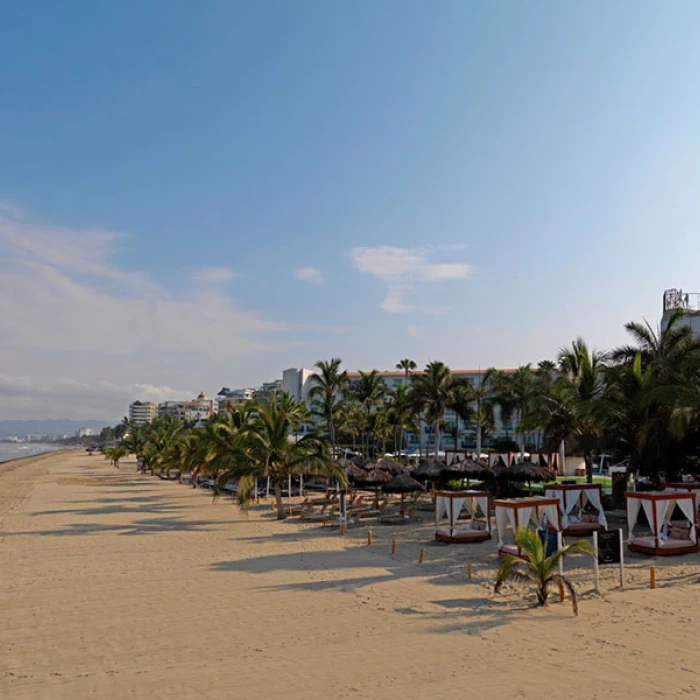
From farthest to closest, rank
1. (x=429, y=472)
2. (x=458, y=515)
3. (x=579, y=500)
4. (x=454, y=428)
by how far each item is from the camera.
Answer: (x=454, y=428), (x=429, y=472), (x=579, y=500), (x=458, y=515)

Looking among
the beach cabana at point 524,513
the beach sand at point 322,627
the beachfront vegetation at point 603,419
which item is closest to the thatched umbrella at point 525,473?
the beachfront vegetation at point 603,419

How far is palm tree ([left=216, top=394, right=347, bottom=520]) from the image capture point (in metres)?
24.1

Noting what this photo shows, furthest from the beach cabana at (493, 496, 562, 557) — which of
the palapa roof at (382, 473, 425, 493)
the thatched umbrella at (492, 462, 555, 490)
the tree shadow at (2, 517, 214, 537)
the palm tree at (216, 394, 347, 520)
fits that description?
the tree shadow at (2, 517, 214, 537)

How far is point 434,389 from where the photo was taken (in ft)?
155

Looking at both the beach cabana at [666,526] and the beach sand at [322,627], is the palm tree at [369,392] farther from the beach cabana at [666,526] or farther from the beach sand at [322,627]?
the beach cabana at [666,526]

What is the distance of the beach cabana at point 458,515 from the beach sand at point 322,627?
1.99 feet

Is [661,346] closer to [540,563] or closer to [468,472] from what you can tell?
[468,472]

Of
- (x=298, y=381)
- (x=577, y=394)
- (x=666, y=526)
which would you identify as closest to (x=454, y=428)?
(x=298, y=381)

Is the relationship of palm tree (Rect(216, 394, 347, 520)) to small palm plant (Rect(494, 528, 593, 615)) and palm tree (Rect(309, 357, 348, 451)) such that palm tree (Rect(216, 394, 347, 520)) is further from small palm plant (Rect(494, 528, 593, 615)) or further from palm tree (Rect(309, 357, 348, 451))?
palm tree (Rect(309, 357, 348, 451))

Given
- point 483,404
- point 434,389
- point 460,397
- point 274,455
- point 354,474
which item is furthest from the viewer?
point 483,404

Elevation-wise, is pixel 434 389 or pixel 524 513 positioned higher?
pixel 434 389

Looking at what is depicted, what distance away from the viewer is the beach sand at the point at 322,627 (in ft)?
26.6

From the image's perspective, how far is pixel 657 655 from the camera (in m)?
9.14

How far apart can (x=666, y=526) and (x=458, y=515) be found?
5.65 metres
